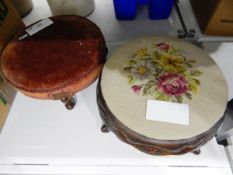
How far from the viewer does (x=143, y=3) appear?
3.54ft

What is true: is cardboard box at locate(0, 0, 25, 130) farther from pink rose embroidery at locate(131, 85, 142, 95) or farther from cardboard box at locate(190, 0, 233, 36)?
cardboard box at locate(190, 0, 233, 36)

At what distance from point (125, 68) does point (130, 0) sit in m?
0.43

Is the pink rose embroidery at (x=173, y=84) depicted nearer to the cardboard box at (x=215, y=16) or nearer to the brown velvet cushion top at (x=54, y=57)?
the brown velvet cushion top at (x=54, y=57)

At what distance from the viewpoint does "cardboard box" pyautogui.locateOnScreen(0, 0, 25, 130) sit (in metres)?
0.84

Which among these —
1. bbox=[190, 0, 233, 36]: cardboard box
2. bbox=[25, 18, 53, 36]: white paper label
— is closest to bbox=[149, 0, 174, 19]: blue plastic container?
bbox=[190, 0, 233, 36]: cardboard box

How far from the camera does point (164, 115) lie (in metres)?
0.62

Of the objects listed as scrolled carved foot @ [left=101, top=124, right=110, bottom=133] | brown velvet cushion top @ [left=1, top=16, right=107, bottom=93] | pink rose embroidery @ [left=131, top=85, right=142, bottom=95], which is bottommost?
scrolled carved foot @ [left=101, top=124, right=110, bottom=133]

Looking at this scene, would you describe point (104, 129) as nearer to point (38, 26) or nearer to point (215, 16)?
point (38, 26)

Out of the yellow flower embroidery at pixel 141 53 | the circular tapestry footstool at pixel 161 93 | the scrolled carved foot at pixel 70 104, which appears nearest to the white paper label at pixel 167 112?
the circular tapestry footstool at pixel 161 93

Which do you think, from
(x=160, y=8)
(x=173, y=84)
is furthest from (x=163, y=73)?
(x=160, y=8)

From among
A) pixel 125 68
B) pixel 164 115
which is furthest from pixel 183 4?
pixel 164 115

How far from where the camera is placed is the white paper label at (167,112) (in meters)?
0.61

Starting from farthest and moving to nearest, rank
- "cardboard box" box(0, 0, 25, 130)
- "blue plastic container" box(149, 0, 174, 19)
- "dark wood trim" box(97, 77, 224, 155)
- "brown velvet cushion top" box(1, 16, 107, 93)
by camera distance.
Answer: "blue plastic container" box(149, 0, 174, 19)
"cardboard box" box(0, 0, 25, 130)
"brown velvet cushion top" box(1, 16, 107, 93)
"dark wood trim" box(97, 77, 224, 155)

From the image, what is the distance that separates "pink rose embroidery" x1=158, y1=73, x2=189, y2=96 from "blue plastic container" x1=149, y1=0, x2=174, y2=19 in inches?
17.9
